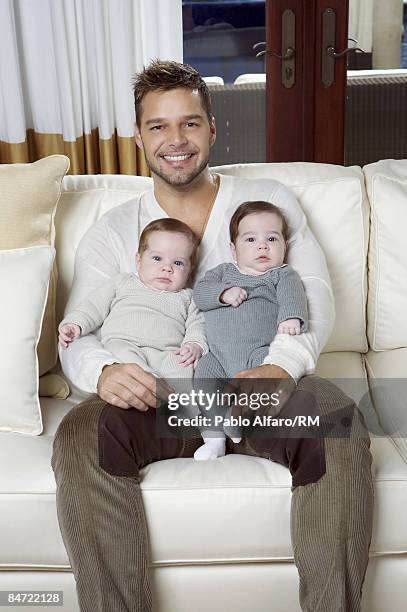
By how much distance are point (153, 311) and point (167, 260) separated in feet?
0.40

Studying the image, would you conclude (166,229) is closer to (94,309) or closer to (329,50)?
(94,309)

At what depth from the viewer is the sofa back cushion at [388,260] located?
2.23 metres

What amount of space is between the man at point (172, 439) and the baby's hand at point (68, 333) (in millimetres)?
17

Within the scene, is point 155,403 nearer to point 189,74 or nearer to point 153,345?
point 153,345

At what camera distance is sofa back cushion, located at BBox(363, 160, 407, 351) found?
7.30 ft

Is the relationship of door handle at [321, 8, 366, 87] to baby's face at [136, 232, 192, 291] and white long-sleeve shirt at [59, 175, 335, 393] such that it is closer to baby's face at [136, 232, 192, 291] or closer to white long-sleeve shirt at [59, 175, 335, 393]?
white long-sleeve shirt at [59, 175, 335, 393]

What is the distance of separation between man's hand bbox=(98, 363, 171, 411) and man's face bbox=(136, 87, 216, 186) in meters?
0.53

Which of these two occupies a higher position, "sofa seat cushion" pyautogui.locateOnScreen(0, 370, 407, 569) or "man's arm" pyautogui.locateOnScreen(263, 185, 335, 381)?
"man's arm" pyautogui.locateOnScreen(263, 185, 335, 381)

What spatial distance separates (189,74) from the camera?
7.06ft

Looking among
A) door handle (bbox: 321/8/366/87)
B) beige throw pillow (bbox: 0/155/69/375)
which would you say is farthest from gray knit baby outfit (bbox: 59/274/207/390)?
door handle (bbox: 321/8/366/87)

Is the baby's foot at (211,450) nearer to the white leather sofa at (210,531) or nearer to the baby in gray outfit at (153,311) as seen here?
the white leather sofa at (210,531)

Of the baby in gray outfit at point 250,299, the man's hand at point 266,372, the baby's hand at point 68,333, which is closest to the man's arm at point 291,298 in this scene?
the baby in gray outfit at point 250,299

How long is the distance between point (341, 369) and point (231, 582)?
655 mm

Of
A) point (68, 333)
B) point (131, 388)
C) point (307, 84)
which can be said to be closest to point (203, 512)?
point (131, 388)
